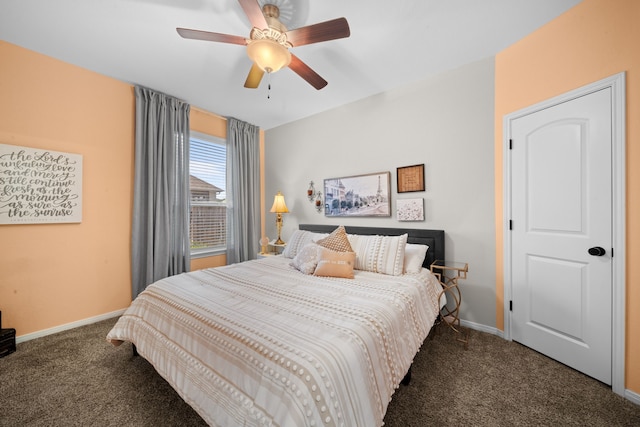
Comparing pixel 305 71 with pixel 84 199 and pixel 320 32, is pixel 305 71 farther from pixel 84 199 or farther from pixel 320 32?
pixel 84 199

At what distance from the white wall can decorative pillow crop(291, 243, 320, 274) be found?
43.3 inches

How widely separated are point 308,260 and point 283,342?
4.29 ft

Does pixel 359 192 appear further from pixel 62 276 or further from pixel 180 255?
pixel 62 276

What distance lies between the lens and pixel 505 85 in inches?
90.0

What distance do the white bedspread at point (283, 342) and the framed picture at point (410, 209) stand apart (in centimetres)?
95

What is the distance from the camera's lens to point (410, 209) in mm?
2867

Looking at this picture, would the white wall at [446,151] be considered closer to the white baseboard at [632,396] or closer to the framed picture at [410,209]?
the framed picture at [410,209]

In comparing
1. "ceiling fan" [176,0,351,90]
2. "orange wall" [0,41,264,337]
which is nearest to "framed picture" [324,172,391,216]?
"ceiling fan" [176,0,351,90]

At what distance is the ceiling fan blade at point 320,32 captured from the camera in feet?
5.04

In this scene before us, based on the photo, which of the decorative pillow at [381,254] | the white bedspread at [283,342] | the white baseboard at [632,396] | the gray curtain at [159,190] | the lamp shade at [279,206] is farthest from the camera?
the lamp shade at [279,206]

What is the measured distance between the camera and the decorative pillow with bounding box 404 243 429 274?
7.68 feet

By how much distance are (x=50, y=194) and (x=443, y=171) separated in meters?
4.08

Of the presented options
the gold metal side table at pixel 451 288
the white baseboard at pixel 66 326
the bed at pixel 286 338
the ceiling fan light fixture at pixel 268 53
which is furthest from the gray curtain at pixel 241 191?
the gold metal side table at pixel 451 288

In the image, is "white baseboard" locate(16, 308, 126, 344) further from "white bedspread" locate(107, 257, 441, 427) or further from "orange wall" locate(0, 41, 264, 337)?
"white bedspread" locate(107, 257, 441, 427)
